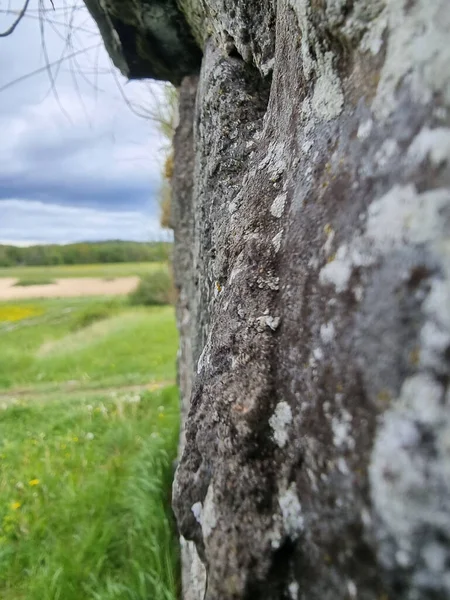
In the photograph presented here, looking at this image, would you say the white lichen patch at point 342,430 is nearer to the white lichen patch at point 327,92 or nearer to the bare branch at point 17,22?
the white lichen patch at point 327,92

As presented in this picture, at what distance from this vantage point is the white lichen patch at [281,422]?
873 millimetres

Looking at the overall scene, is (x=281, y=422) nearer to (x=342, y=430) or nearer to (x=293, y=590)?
(x=342, y=430)

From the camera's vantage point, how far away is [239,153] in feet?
5.39

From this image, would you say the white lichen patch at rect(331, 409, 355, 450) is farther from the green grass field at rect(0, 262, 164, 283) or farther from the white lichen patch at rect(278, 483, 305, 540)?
Answer: the green grass field at rect(0, 262, 164, 283)

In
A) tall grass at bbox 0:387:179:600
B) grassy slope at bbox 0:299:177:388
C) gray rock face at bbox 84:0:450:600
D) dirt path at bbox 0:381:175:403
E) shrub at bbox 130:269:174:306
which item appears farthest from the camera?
shrub at bbox 130:269:174:306

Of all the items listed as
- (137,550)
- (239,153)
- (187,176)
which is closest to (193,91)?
(187,176)

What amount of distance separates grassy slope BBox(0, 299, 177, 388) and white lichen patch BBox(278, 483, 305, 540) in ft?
27.4

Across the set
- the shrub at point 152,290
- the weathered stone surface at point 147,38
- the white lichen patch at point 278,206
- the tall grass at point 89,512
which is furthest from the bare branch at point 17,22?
the shrub at point 152,290

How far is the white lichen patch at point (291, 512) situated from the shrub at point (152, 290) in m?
25.4

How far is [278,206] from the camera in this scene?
1134mm

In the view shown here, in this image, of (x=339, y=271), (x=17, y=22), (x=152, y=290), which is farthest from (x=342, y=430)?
(x=152, y=290)

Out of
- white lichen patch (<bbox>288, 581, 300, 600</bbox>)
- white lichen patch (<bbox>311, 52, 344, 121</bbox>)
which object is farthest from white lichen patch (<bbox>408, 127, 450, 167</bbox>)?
white lichen patch (<bbox>288, 581, 300, 600</bbox>)

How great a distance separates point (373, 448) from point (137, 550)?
126 inches

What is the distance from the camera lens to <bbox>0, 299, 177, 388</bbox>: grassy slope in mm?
9686
